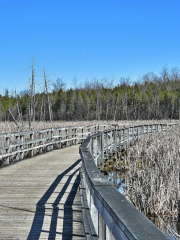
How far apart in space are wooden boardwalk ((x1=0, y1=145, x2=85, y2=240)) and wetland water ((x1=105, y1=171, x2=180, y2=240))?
125 cm

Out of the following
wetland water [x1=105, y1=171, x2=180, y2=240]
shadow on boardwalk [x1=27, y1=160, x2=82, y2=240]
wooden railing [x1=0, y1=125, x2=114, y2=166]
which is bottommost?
wetland water [x1=105, y1=171, x2=180, y2=240]

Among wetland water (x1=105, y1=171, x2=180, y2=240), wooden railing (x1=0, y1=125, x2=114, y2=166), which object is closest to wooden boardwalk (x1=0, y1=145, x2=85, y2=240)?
wooden railing (x1=0, y1=125, x2=114, y2=166)

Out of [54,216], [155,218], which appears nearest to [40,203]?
[54,216]

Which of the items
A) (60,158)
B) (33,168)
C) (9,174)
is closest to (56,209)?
(9,174)

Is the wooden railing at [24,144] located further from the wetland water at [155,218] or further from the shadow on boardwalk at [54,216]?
the shadow on boardwalk at [54,216]

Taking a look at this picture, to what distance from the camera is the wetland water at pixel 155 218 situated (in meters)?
5.53

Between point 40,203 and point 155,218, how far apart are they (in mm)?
2383

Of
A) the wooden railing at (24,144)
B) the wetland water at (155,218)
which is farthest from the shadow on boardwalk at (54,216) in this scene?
the wooden railing at (24,144)

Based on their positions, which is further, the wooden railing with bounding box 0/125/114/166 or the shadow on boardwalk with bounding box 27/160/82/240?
the wooden railing with bounding box 0/125/114/166

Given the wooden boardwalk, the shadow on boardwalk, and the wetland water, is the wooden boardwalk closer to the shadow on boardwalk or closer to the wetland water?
the shadow on boardwalk

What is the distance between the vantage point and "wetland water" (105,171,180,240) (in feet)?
18.1

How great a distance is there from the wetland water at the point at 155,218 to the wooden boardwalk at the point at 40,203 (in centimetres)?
125

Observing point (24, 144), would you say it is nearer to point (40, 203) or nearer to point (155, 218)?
point (155, 218)

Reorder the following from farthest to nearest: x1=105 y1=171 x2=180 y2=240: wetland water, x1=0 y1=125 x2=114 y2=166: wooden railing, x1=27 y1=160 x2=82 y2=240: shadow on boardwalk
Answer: x1=0 y1=125 x2=114 y2=166: wooden railing
x1=105 y1=171 x2=180 y2=240: wetland water
x1=27 y1=160 x2=82 y2=240: shadow on boardwalk
